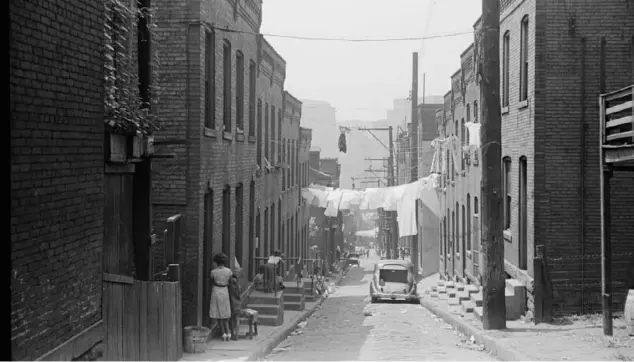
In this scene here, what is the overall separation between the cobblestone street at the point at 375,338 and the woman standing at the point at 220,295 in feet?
3.91

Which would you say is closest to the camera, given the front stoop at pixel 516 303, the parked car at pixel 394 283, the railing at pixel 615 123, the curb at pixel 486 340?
the curb at pixel 486 340

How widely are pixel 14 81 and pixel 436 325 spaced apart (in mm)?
15440

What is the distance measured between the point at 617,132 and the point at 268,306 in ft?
30.4

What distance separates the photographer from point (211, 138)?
15.7 m

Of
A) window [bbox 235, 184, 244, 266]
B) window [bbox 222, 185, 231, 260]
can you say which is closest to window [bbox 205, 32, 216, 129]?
window [bbox 222, 185, 231, 260]

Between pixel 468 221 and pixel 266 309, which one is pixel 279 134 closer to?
pixel 468 221

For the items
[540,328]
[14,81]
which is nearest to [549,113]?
[540,328]

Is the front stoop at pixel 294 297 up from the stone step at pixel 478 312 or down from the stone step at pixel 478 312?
down

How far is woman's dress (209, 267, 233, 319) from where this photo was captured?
1513 centimetres

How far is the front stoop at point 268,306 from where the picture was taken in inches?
743

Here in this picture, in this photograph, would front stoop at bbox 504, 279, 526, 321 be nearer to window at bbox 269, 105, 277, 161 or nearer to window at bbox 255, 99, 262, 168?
window at bbox 255, 99, 262, 168

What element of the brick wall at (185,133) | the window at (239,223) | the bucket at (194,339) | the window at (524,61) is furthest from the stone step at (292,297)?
the bucket at (194,339)

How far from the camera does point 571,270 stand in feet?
54.5

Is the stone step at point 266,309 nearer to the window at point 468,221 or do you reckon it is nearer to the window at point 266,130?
the window at point 266,130
